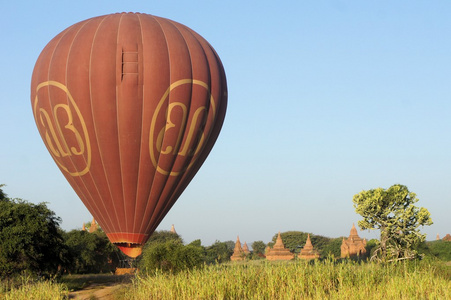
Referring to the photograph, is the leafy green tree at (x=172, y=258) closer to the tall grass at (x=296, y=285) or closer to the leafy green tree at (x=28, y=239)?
the leafy green tree at (x=28, y=239)

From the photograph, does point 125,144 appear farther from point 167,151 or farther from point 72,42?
point 72,42

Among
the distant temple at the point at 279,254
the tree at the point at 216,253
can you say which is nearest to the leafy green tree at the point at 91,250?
the tree at the point at 216,253

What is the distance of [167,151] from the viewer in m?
21.5

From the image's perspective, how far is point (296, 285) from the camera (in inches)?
682

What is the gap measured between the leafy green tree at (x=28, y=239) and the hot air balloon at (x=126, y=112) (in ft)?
23.1

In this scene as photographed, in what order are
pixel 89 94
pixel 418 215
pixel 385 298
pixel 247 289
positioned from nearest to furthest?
1. pixel 385 298
2. pixel 247 289
3. pixel 89 94
4. pixel 418 215

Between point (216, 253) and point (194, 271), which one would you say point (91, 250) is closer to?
point (216, 253)

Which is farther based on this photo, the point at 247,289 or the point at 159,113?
the point at 159,113

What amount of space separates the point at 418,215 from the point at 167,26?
92.6ft

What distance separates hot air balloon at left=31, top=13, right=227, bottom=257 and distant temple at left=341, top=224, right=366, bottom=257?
5257cm

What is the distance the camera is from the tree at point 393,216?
42.6 m

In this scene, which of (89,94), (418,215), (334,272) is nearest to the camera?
(334,272)

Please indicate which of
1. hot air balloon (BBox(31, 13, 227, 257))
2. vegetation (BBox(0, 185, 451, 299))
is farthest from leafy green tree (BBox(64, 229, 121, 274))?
hot air balloon (BBox(31, 13, 227, 257))

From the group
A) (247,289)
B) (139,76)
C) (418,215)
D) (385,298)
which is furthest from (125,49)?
(418,215)
